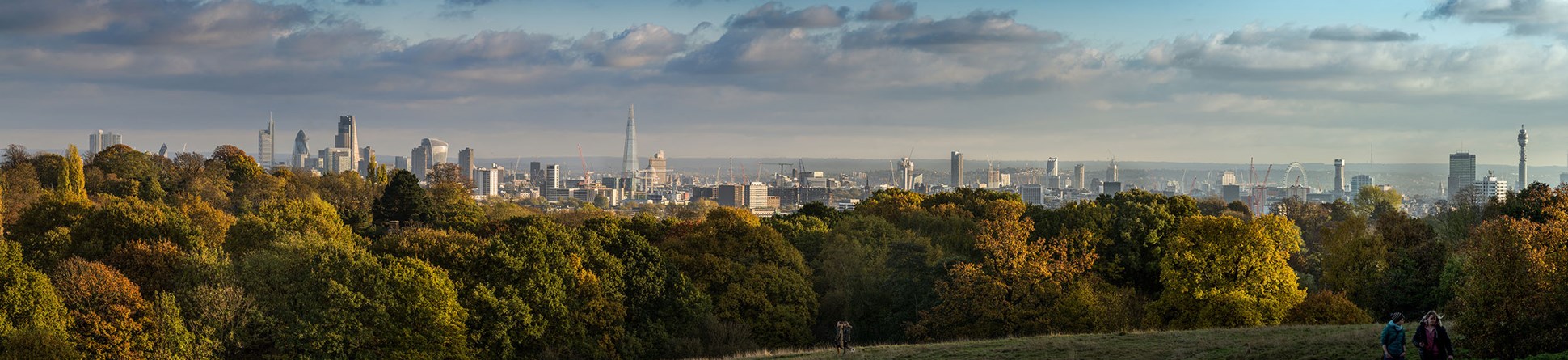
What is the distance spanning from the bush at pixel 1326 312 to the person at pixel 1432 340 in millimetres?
26461

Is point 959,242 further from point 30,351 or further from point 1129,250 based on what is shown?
point 30,351

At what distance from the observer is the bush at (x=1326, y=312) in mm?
49656

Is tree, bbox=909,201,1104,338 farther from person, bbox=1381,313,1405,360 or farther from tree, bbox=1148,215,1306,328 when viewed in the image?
person, bbox=1381,313,1405,360

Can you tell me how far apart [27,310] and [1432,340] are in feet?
147

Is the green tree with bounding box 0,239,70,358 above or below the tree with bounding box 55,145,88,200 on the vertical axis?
below

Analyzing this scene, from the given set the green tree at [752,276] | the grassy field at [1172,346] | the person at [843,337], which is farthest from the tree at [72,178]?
the grassy field at [1172,346]

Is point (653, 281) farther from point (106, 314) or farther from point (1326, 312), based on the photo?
point (1326, 312)

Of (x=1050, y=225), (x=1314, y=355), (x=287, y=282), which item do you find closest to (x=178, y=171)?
(x=287, y=282)

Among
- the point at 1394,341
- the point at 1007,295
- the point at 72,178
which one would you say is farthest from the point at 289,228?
the point at 1394,341

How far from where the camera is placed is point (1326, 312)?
1976 inches

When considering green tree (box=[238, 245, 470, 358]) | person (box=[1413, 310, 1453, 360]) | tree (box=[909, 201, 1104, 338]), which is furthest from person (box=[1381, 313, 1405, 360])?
green tree (box=[238, 245, 470, 358])

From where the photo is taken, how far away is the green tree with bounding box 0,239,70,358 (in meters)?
42.9

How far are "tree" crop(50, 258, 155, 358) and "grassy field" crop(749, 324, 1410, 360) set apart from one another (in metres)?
21.8

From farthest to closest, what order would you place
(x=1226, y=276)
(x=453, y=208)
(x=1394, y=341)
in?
(x=453, y=208) → (x=1226, y=276) → (x=1394, y=341)
